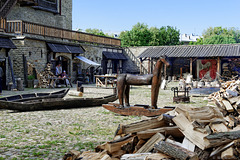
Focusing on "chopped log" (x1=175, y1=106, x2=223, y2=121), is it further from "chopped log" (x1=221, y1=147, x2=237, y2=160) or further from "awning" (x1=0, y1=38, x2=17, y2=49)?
"awning" (x1=0, y1=38, x2=17, y2=49)

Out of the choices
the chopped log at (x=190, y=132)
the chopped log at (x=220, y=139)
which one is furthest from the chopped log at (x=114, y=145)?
the chopped log at (x=220, y=139)

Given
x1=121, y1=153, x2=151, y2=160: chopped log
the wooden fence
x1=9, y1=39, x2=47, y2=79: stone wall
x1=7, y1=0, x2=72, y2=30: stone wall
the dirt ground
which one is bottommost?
the dirt ground

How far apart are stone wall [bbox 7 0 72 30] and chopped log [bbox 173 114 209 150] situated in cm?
2116

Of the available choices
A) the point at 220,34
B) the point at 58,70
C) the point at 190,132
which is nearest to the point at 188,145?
the point at 190,132

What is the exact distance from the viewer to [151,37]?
4553 centimetres

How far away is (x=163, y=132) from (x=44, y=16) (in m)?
24.3

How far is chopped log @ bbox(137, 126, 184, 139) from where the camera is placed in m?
3.80

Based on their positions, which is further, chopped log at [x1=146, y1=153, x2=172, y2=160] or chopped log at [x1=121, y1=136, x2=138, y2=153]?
chopped log at [x1=121, y1=136, x2=138, y2=153]

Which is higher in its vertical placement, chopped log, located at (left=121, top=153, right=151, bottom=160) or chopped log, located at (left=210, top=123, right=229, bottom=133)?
chopped log, located at (left=210, top=123, right=229, bottom=133)

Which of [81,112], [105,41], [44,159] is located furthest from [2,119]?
[105,41]

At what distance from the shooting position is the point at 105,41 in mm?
28969

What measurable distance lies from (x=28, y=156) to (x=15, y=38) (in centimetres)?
1566

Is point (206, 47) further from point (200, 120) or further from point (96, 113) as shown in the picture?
point (200, 120)

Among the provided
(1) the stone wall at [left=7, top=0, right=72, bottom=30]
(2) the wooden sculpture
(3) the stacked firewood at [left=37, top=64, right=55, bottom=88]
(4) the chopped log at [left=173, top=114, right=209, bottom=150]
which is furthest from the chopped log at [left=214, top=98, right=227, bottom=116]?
(1) the stone wall at [left=7, top=0, right=72, bottom=30]
